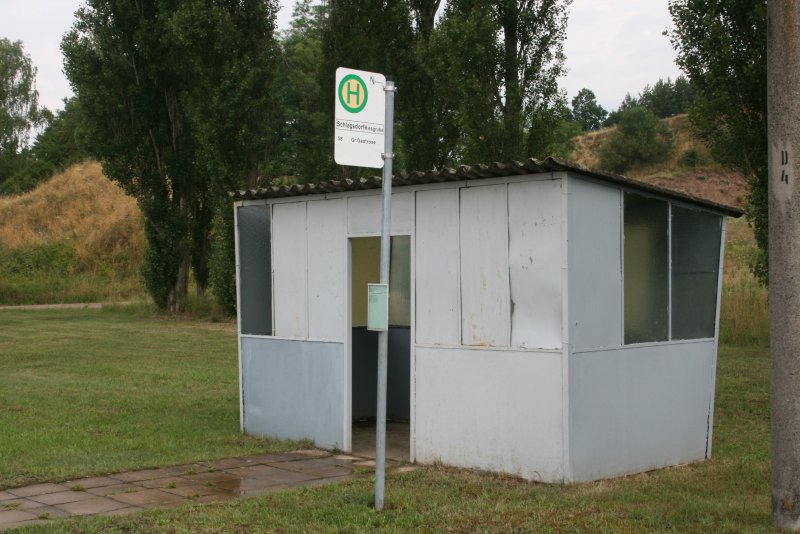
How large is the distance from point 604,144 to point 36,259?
3612cm

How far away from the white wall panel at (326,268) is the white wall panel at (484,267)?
1538 millimetres

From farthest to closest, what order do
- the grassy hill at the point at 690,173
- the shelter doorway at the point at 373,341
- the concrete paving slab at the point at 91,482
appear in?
the grassy hill at the point at 690,173 → the shelter doorway at the point at 373,341 → the concrete paving slab at the point at 91,482

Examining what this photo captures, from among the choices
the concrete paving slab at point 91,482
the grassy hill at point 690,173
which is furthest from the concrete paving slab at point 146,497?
the grassy hill at point 690,173

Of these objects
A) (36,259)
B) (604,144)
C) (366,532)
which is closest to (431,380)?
(366,532)

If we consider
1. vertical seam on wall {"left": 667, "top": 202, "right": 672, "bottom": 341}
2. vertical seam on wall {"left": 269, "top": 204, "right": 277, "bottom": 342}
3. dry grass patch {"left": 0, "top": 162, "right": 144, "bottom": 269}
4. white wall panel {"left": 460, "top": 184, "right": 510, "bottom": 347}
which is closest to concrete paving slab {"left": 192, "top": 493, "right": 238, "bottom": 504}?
white wall panel {"left": 460, "top": 184, "right": 510, "bottom": 347}

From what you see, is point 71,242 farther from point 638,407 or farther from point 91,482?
point 638,407

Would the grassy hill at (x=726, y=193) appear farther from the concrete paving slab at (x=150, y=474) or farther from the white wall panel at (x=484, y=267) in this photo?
the concrete paving slab at (x=150, y=474)

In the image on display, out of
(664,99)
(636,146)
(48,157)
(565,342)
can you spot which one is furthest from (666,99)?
(565,342)

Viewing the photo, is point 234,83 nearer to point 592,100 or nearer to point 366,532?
point 366,532

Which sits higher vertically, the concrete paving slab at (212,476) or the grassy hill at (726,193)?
the grassy hill at (726,193)

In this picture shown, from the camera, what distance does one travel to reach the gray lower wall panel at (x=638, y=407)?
27.9 feet

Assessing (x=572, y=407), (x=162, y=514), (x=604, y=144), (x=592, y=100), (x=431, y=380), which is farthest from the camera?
(x=592, y=100)

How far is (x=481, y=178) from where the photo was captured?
29.7 ft

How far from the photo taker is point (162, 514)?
7070 mm
